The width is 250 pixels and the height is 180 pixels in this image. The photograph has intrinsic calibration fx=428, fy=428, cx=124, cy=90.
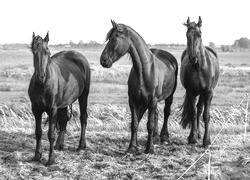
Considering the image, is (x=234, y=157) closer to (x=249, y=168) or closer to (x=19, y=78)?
(x=249, y=168)

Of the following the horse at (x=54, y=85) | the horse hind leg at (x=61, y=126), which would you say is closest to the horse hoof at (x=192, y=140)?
the horse at (x=54, y=85)

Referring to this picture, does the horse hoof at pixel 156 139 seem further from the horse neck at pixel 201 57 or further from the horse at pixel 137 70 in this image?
the horse neck at pixel 201 57

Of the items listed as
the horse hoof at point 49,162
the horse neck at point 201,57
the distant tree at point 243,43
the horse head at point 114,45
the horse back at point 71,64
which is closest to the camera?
the horse hoof at point 49,162

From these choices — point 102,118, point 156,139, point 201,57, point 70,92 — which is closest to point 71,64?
point 70,92

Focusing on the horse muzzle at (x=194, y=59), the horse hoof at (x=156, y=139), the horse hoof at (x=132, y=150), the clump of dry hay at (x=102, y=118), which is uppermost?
the horse muzzle at (x=194, y=59)

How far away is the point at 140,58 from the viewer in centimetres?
872

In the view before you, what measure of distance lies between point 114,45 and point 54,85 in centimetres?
140

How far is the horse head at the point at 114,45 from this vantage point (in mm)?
8289

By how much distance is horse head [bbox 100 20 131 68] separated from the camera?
829 cm

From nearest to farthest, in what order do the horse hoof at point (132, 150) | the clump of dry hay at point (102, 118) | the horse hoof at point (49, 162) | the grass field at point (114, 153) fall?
the grass field at point (114, 153), the horse hoof at point (49, 162), the horse hoof at point (132, 150), the clump of dry hay at point (102, 118)

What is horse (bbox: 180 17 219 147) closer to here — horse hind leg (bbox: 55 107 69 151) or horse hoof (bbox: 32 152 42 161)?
horse hind leg (bbox: 55 107 69 151)

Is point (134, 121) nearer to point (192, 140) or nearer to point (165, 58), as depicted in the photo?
point (192, 140)

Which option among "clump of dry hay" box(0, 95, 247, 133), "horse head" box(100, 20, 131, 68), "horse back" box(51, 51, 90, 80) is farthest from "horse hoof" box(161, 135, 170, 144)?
"horse head" box(100, 20, 131, 68)

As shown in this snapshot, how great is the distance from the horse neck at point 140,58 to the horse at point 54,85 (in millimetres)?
1369
